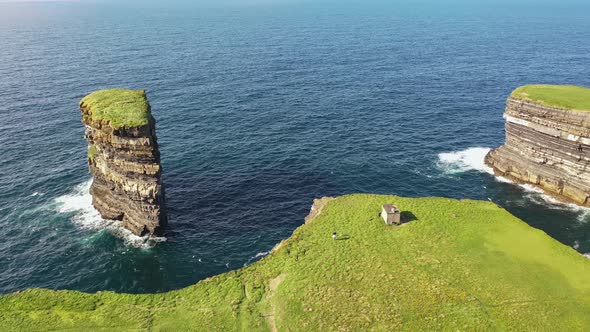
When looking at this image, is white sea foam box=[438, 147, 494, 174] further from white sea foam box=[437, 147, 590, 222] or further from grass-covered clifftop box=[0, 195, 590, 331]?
grass-covered clifftop box=[0, 195, 590, 331]

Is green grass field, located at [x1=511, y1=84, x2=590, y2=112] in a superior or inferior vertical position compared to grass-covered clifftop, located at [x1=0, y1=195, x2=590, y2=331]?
superior

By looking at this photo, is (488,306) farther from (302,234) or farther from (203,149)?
(203,149)

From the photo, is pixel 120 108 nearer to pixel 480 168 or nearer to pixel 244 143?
pixel 244 143

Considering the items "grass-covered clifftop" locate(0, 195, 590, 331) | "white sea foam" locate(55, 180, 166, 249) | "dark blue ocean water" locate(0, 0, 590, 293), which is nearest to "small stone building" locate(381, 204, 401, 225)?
"grass-covered clifftop" locate(0, 195, 590, 331)

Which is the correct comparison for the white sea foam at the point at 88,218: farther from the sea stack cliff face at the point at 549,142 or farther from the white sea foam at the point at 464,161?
the sea stack cliff face at the point at 549,142

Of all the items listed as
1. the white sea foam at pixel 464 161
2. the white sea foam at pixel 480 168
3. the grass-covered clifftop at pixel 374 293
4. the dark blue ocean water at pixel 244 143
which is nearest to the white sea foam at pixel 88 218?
the dark blue ocean water at pixel 244 143

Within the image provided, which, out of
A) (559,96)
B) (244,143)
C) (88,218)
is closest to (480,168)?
(559,96)

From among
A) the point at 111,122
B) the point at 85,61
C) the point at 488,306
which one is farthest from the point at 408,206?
the point at 85,61
